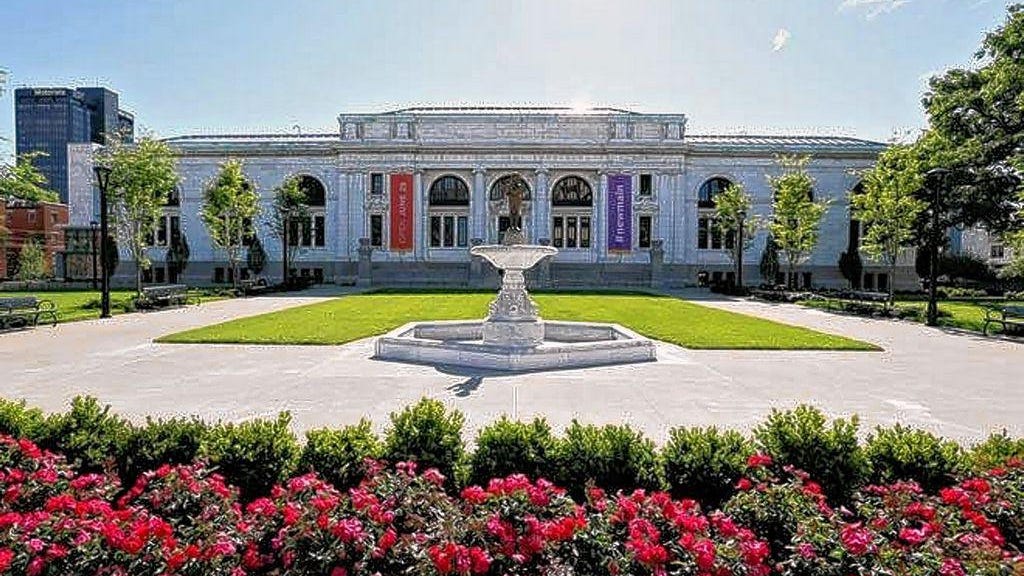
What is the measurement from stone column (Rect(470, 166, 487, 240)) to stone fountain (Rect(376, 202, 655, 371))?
41.5 meters

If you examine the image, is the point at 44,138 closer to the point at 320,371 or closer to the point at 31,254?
the point at 31,254

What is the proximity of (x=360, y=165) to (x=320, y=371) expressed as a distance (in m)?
49.8

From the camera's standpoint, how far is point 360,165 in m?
59.2

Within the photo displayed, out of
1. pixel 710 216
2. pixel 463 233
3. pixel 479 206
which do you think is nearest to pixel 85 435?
pixel 479 206

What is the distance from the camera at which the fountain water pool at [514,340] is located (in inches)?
527

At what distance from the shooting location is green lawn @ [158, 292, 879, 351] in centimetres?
1741

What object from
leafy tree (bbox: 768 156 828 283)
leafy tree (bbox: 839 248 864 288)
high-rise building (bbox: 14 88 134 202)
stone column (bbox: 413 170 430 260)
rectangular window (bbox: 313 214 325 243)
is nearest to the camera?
leafy tree (bbox: 768 156 828 283)

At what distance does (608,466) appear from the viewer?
542 cm

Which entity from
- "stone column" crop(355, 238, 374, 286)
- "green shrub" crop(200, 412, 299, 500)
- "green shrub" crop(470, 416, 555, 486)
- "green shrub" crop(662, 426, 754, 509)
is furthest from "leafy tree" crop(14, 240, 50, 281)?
"green shrub" crop(662, 426, 754, 509)

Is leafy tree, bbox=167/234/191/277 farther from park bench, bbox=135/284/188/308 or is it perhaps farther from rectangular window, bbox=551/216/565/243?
rectangular window, bbox=551/216/565/243

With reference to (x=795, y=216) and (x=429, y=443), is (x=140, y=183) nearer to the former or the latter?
(x=429, y=443)

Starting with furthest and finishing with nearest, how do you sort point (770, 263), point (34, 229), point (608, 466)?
1. point (34, 229)
2. point (770, 263)
3. point (608, 466)

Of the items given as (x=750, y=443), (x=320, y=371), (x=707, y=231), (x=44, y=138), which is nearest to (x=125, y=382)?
(x=320, y=371)

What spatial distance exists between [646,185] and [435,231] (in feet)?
70.9
